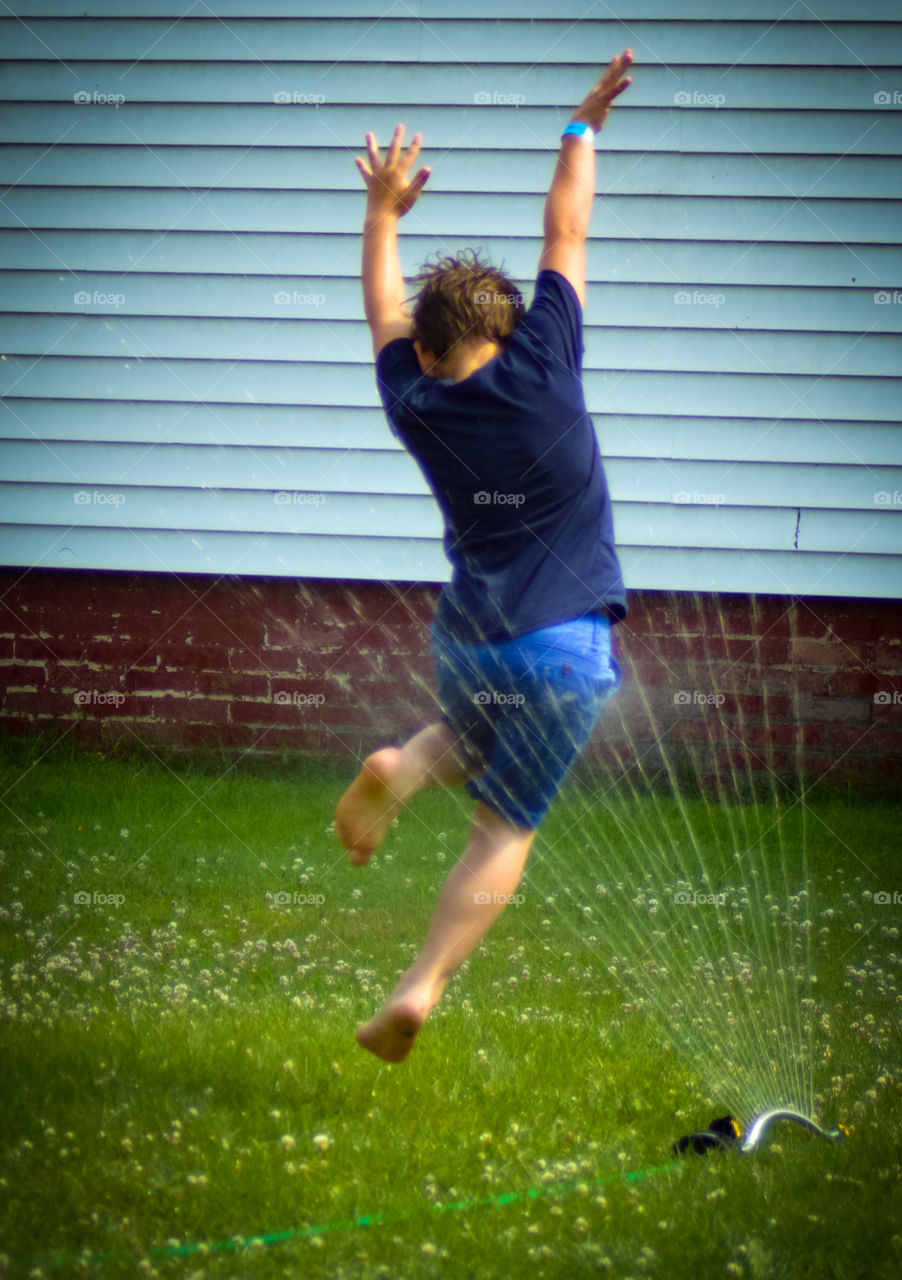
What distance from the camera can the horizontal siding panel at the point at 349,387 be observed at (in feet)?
21.2

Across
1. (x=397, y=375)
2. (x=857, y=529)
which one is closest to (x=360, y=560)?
(x=857, y=529)

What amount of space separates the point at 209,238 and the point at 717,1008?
4717mm

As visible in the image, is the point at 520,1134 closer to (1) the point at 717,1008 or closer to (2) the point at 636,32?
(1) the point at 717,1008

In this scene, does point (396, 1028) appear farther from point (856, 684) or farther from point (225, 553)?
point (856, 684)

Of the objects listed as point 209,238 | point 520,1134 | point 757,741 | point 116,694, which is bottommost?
point 520,1134

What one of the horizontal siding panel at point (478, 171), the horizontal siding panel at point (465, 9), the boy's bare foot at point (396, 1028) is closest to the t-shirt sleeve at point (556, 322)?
the boy's bare foot at point (396, 1028)

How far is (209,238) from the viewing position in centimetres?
660

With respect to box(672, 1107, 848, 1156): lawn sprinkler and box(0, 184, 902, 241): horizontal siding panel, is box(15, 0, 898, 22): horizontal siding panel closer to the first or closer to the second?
box(0, 184, 902, 241): horizontal siding panel

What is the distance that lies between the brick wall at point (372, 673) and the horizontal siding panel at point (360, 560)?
0.08 metres

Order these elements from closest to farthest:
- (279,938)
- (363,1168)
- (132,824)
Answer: (363,1168)
(279,938)
(132,824)

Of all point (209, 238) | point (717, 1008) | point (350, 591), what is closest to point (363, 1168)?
point (717, 1008)

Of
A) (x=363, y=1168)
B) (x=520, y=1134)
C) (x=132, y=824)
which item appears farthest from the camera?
(x=132, y=824)

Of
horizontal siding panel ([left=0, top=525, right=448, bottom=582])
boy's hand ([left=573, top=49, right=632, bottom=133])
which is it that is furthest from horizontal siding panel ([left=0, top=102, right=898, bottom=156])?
boy's hand ([left=573, top=49, right=632, bottom=133])

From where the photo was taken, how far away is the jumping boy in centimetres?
271
